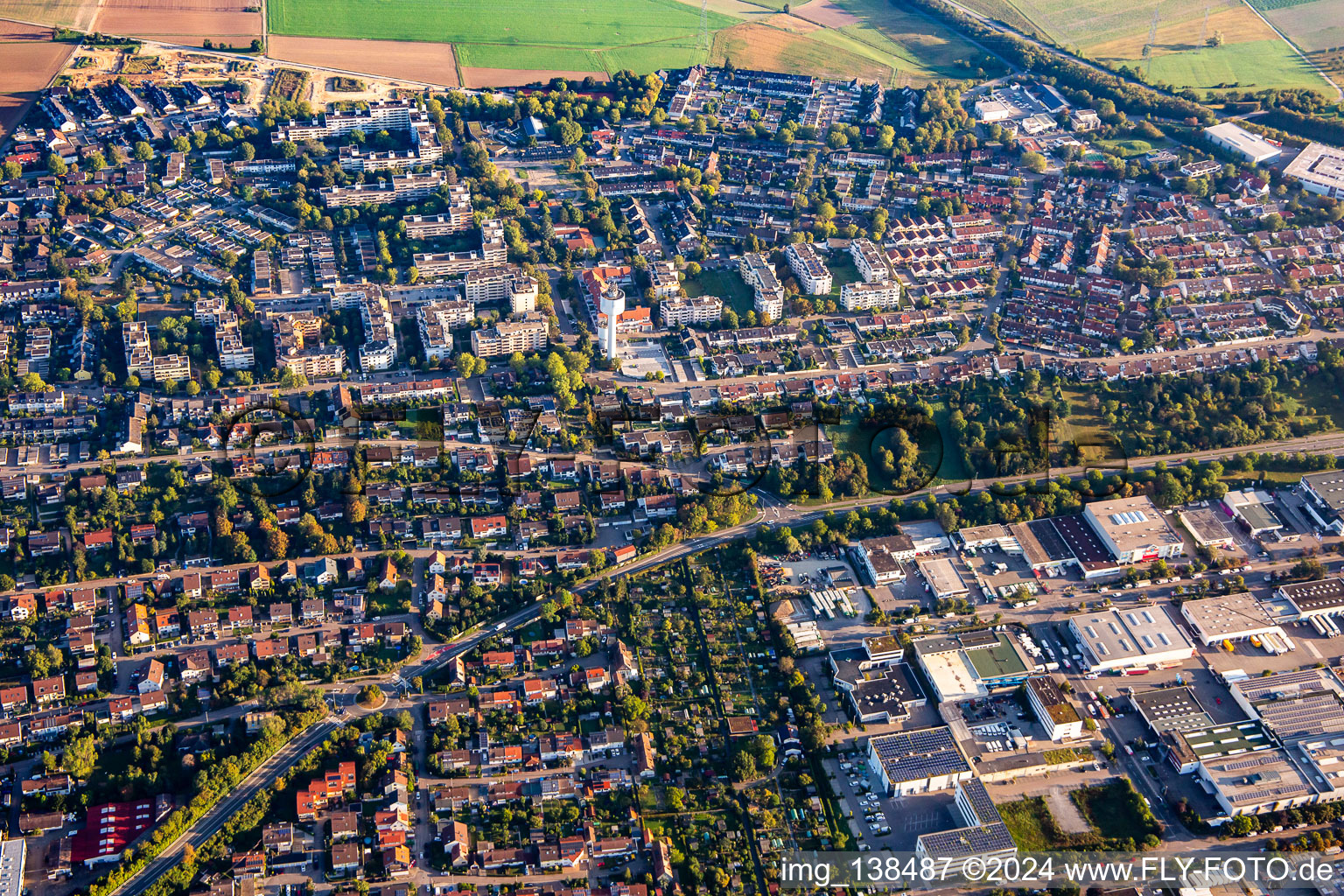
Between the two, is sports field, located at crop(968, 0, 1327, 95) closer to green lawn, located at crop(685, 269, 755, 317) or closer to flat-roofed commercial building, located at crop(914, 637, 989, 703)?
Answer: green lawn, located at crop(685, 269, 755, 317)

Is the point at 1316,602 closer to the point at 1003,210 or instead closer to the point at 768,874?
the point at 768,874

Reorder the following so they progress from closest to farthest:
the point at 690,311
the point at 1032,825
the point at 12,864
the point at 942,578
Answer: the point at 12,864, the point at 1032,825, the point at 942,578, the point at 690,311

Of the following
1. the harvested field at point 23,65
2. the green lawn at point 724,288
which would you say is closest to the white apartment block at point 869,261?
the green lawn at point 724,288

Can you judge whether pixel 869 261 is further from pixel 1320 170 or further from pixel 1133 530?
pixel 1320 170

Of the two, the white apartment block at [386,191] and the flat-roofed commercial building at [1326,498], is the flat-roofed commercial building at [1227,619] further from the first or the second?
the white apartment block at [386,191]

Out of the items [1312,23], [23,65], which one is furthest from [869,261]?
[23,65]

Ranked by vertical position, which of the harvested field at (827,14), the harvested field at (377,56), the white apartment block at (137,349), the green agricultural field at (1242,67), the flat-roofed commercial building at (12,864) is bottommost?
the flat-roofed commercial building at (12,864)

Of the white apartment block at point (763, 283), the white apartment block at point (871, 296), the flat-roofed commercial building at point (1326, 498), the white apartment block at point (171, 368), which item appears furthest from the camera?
the white apartment block at point (871, 296)
